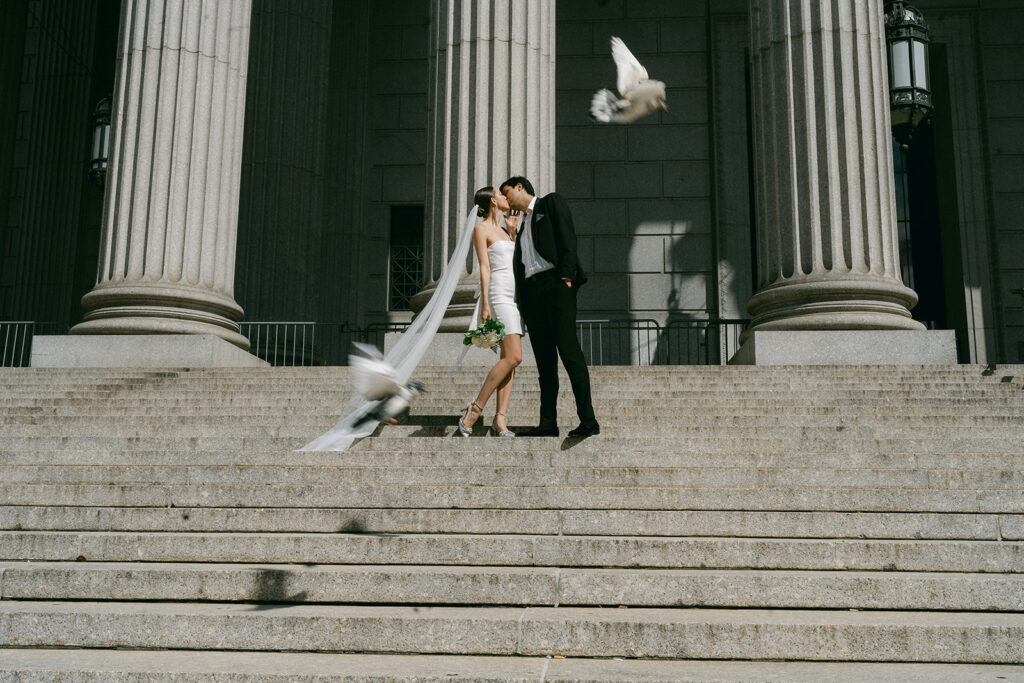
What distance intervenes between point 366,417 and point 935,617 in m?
4.32

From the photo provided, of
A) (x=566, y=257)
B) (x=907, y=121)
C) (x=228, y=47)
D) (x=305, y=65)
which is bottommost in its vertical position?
(x=566, y=257)

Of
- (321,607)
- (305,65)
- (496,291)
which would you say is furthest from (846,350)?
(305,65)

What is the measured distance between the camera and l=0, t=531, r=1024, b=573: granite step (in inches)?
202

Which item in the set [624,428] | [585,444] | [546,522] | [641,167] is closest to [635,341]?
[641,167]

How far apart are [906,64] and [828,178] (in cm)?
274

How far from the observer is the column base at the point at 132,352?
12609 millimetres

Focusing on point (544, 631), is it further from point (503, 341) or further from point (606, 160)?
point (606, 160)

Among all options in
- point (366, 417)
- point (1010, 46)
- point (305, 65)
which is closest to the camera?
point (366, 417)

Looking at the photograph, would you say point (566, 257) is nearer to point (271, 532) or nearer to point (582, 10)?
point (271, 532)

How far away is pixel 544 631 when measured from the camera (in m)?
4.33

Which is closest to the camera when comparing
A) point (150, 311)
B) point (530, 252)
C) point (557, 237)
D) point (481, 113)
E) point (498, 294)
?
point (557, 237)

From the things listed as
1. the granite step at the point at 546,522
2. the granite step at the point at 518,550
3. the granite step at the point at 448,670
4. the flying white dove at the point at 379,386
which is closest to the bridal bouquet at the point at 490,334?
the flying white dove at the point at 379,386

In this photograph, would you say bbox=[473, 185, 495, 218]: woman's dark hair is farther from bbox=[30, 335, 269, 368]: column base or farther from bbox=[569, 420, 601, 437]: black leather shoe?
bbox=[30, 335, 269, 368]: column base

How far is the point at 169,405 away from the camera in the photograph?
9875mm
